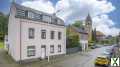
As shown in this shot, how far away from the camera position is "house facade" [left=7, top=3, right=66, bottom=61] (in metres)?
12.5

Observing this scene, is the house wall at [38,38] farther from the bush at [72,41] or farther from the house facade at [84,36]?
the house facade at [84,36]

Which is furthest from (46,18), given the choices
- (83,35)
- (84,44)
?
(83,35)

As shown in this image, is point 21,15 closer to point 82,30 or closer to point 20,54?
point 20,54

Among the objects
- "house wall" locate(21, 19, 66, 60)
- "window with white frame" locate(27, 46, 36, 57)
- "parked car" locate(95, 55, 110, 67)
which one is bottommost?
"parked car" locate(95, 55, 110, 67)

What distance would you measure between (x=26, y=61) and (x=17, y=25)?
8.30 feet

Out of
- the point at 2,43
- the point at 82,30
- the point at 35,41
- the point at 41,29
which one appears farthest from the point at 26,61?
the point at 82,30

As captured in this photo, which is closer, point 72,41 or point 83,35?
point 72,41

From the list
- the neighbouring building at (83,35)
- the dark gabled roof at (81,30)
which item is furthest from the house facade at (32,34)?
the neighbouring building at (83,35)

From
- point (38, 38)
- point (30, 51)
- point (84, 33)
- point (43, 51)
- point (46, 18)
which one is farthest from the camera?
point (84, 33)

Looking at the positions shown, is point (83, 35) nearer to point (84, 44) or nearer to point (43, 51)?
point (84, 44)

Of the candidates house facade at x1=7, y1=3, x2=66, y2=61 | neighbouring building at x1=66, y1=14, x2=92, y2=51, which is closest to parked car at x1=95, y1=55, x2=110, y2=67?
house facade at x1=7, y1=3, x2=66, y2=61

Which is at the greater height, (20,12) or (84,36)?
(20,12)

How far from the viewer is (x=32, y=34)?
534 inches

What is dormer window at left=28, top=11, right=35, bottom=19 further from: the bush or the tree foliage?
the bush
